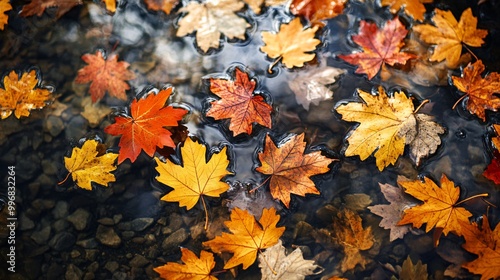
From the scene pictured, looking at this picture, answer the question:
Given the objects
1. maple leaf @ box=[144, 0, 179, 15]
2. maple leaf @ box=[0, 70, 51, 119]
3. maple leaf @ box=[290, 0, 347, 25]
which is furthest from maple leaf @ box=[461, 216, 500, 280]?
maple leaf @ box=[0, 70, 51, 119]

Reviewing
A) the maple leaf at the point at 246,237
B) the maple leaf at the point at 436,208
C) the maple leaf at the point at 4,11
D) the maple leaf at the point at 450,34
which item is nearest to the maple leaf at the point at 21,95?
the maple leaf at the point at 4,11

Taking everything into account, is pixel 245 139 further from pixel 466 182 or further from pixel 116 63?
pixel 466 182

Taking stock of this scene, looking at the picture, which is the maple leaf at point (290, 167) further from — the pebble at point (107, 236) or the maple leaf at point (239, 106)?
the pebble at point (107, 236)

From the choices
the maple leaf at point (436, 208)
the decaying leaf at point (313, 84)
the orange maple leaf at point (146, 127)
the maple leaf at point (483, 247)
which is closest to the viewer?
the maple leaf at point (483, 247)

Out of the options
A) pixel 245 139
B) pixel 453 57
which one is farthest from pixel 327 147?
pixel 453 57

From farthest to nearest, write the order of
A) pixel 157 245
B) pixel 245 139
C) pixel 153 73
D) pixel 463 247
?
pixel 153 73 < pixel 245 139 < pixel 157 245 < pixel 463 247

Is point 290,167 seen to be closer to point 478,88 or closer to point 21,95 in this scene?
point 478,88
